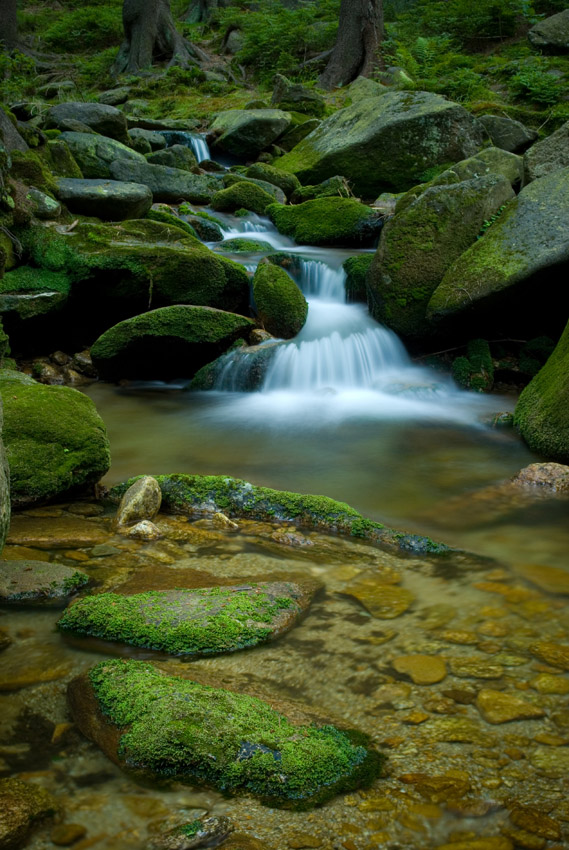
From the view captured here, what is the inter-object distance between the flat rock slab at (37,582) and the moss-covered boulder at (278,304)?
23.1 ft

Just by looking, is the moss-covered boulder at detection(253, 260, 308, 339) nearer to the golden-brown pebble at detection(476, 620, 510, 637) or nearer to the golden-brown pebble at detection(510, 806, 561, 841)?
the golden-brown pebble at detection(476, 620, 510, 637)

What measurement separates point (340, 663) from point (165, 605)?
0.91 metres

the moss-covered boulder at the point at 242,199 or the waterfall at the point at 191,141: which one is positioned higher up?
the waterfall at the point at 191,141

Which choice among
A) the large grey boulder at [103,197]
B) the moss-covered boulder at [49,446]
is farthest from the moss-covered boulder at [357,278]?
the moss-covered boulder at [49,446]

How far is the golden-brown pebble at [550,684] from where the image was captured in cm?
259

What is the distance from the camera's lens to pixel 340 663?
2.84 m

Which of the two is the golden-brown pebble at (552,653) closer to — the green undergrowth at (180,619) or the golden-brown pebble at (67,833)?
the green undergrowth at (180,619)

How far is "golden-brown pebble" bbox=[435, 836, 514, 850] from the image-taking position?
186 centimetres

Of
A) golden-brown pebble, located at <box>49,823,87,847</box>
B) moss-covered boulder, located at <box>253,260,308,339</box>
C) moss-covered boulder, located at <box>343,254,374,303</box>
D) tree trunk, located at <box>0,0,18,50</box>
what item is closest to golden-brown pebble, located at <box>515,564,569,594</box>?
golden-brown pebble, located at <box>49,823,87,847</box>

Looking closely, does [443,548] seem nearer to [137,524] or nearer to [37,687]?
[137,524]

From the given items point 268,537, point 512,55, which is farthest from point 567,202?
point 512,55

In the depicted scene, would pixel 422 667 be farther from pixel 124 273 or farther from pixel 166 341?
pixel 124 273

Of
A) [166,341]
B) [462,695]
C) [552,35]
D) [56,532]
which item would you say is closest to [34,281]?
[166,341]

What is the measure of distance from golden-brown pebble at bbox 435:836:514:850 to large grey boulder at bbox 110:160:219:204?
1403 cm
